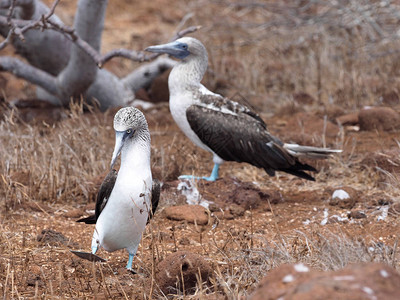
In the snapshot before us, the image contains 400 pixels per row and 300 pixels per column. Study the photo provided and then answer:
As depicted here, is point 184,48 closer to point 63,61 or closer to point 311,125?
point 311,125

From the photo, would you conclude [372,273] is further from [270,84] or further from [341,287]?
[270,84]

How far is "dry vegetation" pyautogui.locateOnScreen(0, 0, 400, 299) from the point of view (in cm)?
334

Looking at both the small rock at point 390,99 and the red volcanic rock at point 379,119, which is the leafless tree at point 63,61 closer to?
the red volcanic rock at point 379,119

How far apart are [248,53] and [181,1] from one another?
12.6ft

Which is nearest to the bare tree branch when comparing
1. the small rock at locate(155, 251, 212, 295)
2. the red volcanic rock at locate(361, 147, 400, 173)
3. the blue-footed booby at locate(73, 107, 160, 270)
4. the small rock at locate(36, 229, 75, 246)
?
the small rock at locate(36, 229, 75, 246)

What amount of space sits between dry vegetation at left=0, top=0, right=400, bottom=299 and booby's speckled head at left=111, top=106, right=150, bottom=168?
566 millimetres

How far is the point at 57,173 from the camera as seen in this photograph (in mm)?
5035

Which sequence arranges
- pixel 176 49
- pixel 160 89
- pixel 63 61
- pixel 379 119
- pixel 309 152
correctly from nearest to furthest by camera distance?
pixel 309 152, pixel 176 49, pixel 379 119, pixel 63 61, pixel 160 89

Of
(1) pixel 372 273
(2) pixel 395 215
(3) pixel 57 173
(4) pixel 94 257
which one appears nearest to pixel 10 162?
(3) pixel 57 173

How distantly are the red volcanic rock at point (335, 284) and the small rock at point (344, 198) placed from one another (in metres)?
2.85

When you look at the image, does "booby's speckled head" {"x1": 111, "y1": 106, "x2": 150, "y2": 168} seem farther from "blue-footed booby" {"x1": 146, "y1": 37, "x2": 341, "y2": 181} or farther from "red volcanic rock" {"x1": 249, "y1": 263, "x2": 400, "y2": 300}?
"blue-footed booby" {"x1": 146, "y1": 37, "x2": 341, "y2": 181}

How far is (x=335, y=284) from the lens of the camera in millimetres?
1977

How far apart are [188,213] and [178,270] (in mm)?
1567

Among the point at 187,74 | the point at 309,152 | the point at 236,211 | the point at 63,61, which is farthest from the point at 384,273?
the point at 63,61
